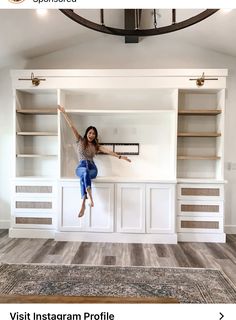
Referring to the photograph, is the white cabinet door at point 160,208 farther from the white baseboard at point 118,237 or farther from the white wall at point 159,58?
the white wall at point 159,58

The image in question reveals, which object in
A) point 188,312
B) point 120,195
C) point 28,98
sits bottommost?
point 188,312

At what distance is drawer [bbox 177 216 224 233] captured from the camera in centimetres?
373

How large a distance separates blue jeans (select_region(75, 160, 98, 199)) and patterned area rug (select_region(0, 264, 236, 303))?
1065 millimetres

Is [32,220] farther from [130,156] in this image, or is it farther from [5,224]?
[130,156]

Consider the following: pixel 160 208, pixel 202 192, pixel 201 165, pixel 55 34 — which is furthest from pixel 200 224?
pixel 55 34

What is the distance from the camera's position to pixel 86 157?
371cm

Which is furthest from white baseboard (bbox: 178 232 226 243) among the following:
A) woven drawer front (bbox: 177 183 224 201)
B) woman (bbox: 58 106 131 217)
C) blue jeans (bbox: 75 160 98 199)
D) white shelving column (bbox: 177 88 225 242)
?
blue jeans (bbox: 75 160 98 199)

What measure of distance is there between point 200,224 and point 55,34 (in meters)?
3.44

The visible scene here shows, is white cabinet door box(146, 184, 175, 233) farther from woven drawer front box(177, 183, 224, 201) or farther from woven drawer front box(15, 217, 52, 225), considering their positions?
woven drawer front box(15, 217, 52, 225)

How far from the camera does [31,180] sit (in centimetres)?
382

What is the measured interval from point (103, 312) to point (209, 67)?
12.6 feet

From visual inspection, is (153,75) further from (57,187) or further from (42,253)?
(42,253)

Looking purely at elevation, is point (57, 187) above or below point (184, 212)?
above

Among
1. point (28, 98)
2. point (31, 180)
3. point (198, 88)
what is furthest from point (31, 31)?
point (198, 88)
